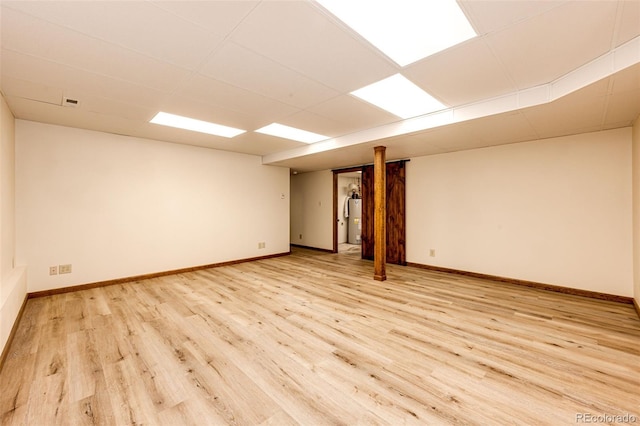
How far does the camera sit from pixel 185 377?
6.54 ft

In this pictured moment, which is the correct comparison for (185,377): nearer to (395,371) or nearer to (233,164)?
(395,371)

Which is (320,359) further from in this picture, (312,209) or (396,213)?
(312,209)

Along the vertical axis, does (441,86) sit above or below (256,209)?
above

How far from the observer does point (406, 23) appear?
1877 millimetres

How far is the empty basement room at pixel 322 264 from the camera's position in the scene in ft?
5.81

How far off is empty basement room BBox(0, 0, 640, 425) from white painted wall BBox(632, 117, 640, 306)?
0.26 ft

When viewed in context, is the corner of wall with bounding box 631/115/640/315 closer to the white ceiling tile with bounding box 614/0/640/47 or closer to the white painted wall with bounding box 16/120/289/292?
the white ceiling tile with bounding box 614/0/640/47

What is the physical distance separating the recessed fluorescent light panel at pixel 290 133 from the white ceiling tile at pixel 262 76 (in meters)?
1.11

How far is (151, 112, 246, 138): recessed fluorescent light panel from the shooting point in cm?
382

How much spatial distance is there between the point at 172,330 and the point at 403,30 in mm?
3417

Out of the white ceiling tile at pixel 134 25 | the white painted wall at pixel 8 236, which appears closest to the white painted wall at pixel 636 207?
the white ceiling tile at pixel 134 25

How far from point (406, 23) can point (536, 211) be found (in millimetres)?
3974

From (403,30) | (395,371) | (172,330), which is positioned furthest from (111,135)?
(395,371)

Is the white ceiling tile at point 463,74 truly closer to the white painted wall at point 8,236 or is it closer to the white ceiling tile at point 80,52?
the white ceiling tile at point 80,52
